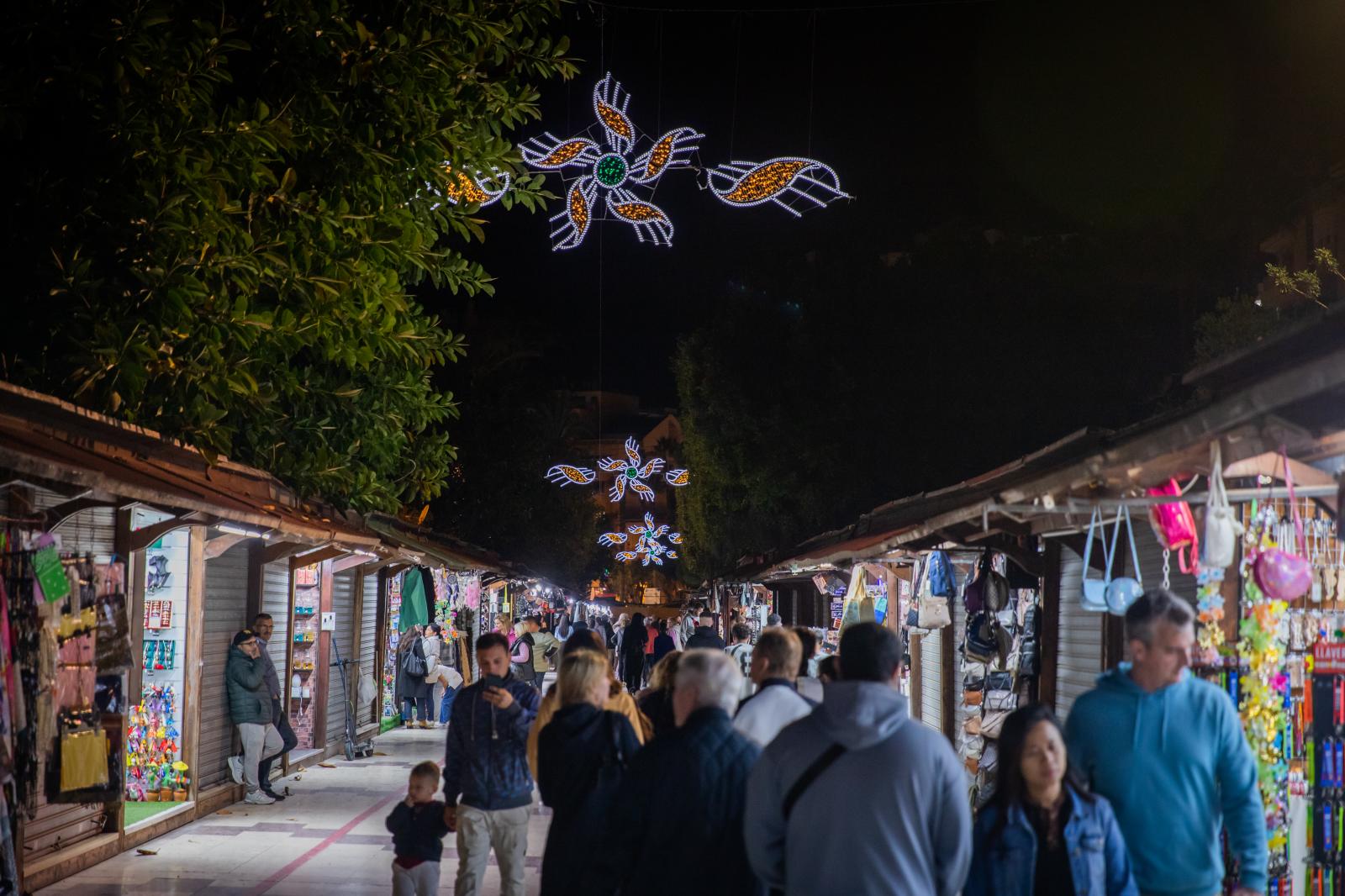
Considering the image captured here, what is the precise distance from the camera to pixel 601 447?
370 feet

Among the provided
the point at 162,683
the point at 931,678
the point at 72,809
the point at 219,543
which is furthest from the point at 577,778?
the point at 931,678

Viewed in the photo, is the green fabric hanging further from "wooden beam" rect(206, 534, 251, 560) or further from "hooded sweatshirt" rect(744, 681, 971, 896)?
"hooded sweatshirt" rect(744, 681, 971, 896)

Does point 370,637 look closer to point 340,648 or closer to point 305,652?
point 340,648

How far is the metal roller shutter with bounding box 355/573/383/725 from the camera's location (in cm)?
2039

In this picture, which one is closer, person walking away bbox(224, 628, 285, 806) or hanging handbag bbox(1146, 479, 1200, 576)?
hanging handbag bbox(1146, 479, 1200, 576)

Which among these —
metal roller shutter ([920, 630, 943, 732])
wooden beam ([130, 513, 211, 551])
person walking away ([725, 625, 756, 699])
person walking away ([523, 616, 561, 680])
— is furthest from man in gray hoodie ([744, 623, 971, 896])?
person walking away ([523, 616, 561, 680])

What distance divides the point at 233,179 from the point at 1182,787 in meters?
7.34

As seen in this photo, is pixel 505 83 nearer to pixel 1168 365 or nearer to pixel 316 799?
pixel 316 799

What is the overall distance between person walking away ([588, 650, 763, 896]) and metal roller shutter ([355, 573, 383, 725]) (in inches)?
614

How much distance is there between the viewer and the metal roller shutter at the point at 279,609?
50.4 ft

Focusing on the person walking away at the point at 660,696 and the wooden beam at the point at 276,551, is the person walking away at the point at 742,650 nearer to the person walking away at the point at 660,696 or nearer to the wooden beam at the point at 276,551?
the person walking away at the point at 660,696

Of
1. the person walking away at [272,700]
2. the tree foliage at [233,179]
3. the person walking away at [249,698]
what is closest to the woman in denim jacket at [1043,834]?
the tree foliage at [233,179]

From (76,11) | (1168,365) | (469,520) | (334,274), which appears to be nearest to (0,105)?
(76,11)

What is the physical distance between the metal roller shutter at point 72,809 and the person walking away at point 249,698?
8.40ft
